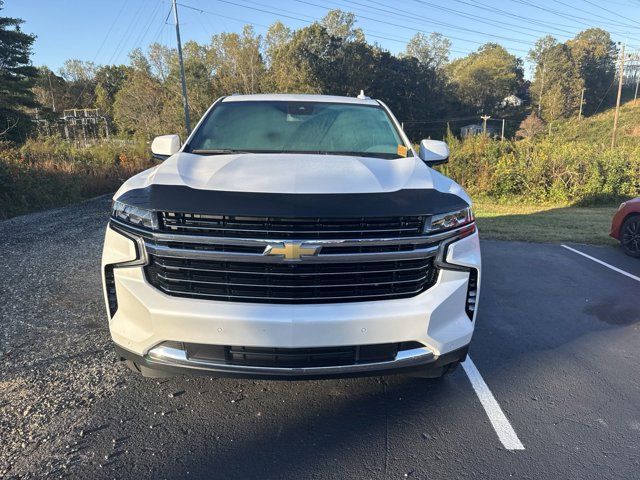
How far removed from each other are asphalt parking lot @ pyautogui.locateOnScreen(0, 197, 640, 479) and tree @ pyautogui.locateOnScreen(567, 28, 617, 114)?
99.4 m

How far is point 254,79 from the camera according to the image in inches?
2000

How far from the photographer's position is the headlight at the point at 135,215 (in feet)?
7.64

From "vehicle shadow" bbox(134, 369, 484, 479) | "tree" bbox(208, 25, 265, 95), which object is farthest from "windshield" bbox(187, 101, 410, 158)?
"tree" bbox(208, 25, 265, 95)

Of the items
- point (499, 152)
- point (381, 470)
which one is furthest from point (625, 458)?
point (499, 152)

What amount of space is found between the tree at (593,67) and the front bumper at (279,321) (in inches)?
3965

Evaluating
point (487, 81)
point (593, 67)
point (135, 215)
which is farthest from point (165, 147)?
point (593, 67)

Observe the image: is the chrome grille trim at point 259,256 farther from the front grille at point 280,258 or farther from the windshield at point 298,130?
the windshield at point 298,130

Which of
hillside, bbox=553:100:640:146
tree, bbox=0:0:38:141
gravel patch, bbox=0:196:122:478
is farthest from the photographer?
hillside, bbox=553:100:640:146

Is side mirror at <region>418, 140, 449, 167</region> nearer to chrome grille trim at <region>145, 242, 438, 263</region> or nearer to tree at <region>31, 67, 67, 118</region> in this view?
chrome grille trim at <region>145, 242, 438, 263</region>

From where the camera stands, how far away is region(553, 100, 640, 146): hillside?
59.3 metres

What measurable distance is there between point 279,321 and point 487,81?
9537 centimetres

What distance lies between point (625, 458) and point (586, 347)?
159 cm

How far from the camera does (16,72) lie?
1437 inches

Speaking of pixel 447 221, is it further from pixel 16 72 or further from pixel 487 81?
pixel 487 81
